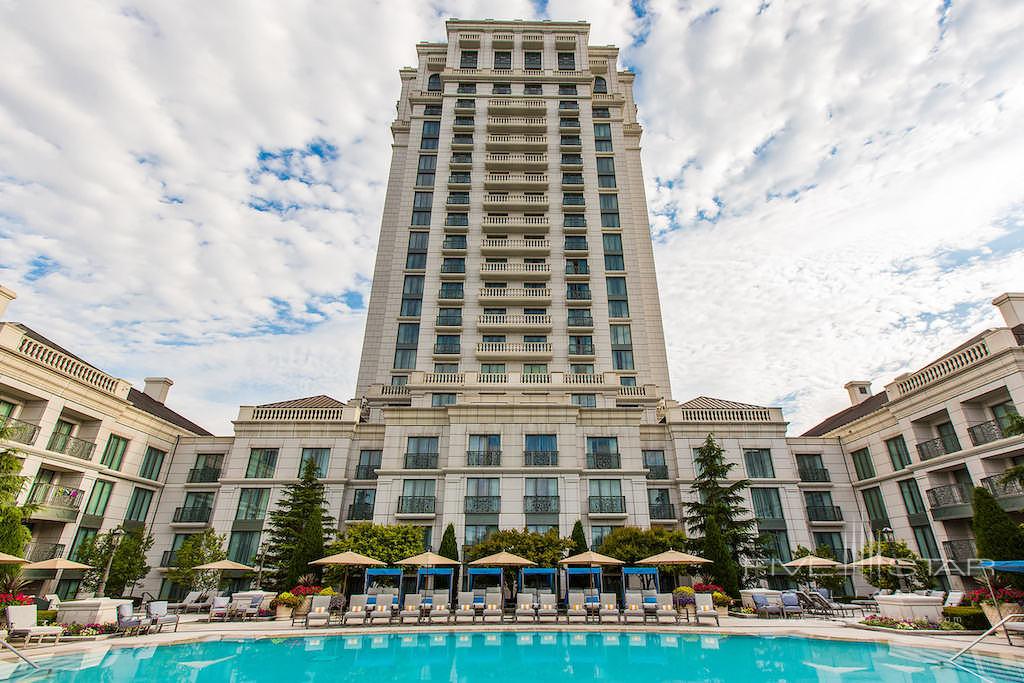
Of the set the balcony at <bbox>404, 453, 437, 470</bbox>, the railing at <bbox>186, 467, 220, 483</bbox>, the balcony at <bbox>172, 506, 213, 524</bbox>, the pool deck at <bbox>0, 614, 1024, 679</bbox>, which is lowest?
the pool deck at <bbox>0, 614, 1024, 679</bbox>

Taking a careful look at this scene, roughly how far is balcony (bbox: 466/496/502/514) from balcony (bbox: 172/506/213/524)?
1608 centimetres

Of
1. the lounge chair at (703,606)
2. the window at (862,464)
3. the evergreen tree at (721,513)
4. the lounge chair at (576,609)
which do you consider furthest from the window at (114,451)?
the window at (862,464)

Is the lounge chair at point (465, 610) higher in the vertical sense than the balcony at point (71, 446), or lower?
lower

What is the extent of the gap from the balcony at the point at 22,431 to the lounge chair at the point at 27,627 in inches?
427

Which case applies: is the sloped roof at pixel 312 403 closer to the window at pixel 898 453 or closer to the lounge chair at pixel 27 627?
the lounge chair at pixel 27 627

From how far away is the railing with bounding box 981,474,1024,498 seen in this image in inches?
887

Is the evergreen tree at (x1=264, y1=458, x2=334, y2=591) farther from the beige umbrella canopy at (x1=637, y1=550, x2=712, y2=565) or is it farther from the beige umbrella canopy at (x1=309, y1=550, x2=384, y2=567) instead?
the beige umbrella canopy at (x1=637, y1=550, x2=712, y2=565)

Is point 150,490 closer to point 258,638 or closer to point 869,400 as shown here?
point 258,638

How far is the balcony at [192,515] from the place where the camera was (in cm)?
3059

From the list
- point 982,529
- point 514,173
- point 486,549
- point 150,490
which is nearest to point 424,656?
point 486,549

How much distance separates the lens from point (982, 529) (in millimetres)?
19969

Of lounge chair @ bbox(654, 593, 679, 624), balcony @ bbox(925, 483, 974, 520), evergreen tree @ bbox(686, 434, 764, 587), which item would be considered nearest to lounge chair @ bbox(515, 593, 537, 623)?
lounge chair @ bbox(654, 593, 679, 624)

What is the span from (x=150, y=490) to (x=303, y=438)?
9.56 m

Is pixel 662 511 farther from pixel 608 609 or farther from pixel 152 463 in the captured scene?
pixel 152 463
